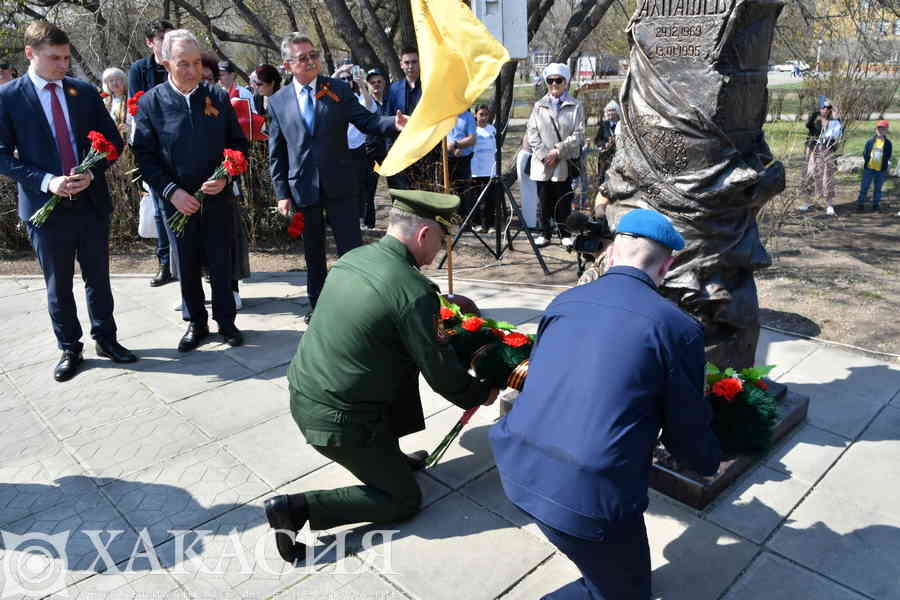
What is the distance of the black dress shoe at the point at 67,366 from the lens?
4.56 meters

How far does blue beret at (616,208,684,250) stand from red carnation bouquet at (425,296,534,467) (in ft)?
3.45

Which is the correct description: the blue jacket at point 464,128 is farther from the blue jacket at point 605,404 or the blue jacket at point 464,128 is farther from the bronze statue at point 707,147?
the blue jacket at point 605,404

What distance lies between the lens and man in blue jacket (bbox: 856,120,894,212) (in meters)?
10.7

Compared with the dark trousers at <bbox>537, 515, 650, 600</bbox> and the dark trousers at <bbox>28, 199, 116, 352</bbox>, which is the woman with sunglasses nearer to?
the dark trousers at <bbox>28, 199, 116, 352</bbox>

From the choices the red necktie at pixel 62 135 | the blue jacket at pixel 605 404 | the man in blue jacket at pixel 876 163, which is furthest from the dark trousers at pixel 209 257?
the man in blue jacket at pixel 876 163

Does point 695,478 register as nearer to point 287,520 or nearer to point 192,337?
point 287,520

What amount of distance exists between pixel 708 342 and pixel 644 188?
973mm

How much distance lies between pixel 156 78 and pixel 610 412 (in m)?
5.76

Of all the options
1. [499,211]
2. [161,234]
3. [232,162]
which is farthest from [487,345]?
[161,234]

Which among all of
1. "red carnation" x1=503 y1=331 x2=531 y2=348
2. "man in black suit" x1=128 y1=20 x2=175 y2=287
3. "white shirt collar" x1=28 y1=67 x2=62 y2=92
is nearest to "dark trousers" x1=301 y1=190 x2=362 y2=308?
"man in black suit" x1=128 y1=20 x2=175 y2=287

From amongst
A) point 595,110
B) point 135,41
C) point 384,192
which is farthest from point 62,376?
point 595,110

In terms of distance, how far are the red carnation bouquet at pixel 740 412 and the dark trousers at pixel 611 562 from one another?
3.95 ft

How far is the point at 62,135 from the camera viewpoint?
4.47 meters

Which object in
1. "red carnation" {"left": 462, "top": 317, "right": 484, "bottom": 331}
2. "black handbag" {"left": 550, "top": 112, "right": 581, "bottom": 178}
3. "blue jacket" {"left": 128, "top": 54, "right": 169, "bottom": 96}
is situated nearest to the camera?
"red carnation" {"left": 462, "top": 317, "right": 484, "bottom": 331}
